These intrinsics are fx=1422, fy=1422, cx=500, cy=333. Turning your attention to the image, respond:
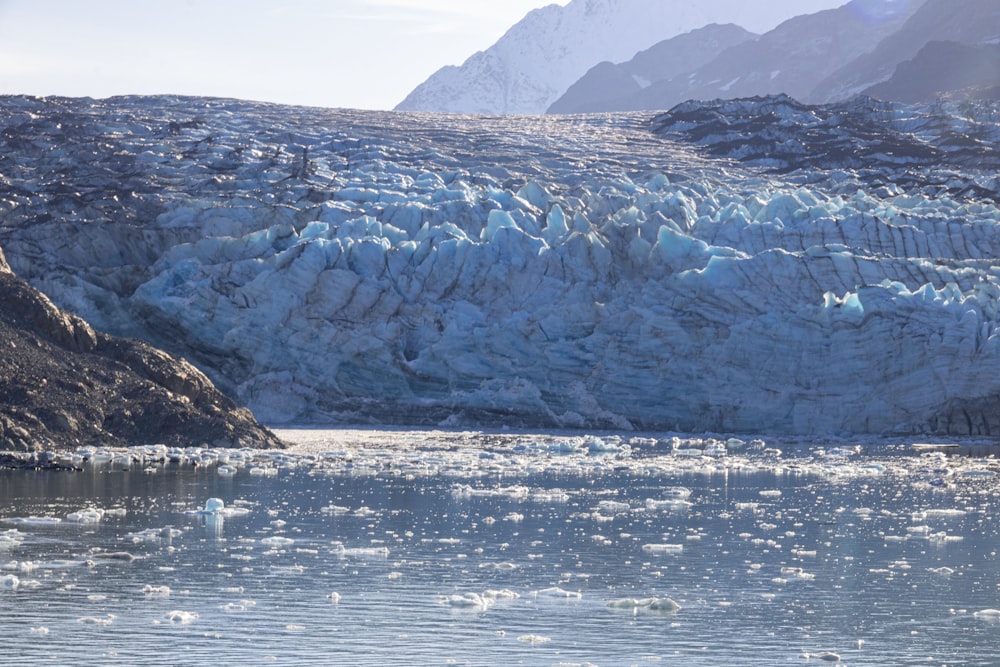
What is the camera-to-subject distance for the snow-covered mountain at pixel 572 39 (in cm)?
15388

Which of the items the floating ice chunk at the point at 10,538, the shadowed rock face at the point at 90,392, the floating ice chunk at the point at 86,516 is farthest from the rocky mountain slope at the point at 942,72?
the floating ice chunk at the point at 10,538

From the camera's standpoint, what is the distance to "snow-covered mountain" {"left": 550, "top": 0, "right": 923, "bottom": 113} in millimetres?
117188

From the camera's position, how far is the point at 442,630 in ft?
37.5

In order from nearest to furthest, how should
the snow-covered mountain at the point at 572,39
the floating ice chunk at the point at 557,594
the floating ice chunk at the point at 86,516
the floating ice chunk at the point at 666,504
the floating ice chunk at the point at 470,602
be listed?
1. the floating ice chunk at the point at 470,602
2. the floating ice chunk at the point at 557,594
3. the floating ice chunk at the point at 86,516
4. the floating ice chunk at the point at 666,504
5. the snow-covered mountain at the point at 572,39

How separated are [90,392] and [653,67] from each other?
120079 mm

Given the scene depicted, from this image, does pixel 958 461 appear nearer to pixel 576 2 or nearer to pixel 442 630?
pixel 442 630

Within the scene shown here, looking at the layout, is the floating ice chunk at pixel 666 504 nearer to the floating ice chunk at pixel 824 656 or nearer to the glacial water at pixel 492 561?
the glacial water at pixel 492 561

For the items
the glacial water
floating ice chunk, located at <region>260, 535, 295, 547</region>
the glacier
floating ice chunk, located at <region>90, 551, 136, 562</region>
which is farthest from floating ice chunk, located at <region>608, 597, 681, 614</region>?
the glacier

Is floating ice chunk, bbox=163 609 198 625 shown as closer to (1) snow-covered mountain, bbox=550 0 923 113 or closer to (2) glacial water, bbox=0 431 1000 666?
(2) glacial water, bbox=0 431 1000 666

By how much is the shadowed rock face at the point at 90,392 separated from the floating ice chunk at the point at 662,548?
34.4 feet

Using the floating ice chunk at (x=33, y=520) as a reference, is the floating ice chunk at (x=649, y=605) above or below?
above

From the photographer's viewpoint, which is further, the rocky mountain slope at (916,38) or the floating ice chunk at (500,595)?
the rocky mountain slope at (916,38)

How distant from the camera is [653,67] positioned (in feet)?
455

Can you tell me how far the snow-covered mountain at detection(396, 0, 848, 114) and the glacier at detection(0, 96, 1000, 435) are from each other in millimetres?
113144
